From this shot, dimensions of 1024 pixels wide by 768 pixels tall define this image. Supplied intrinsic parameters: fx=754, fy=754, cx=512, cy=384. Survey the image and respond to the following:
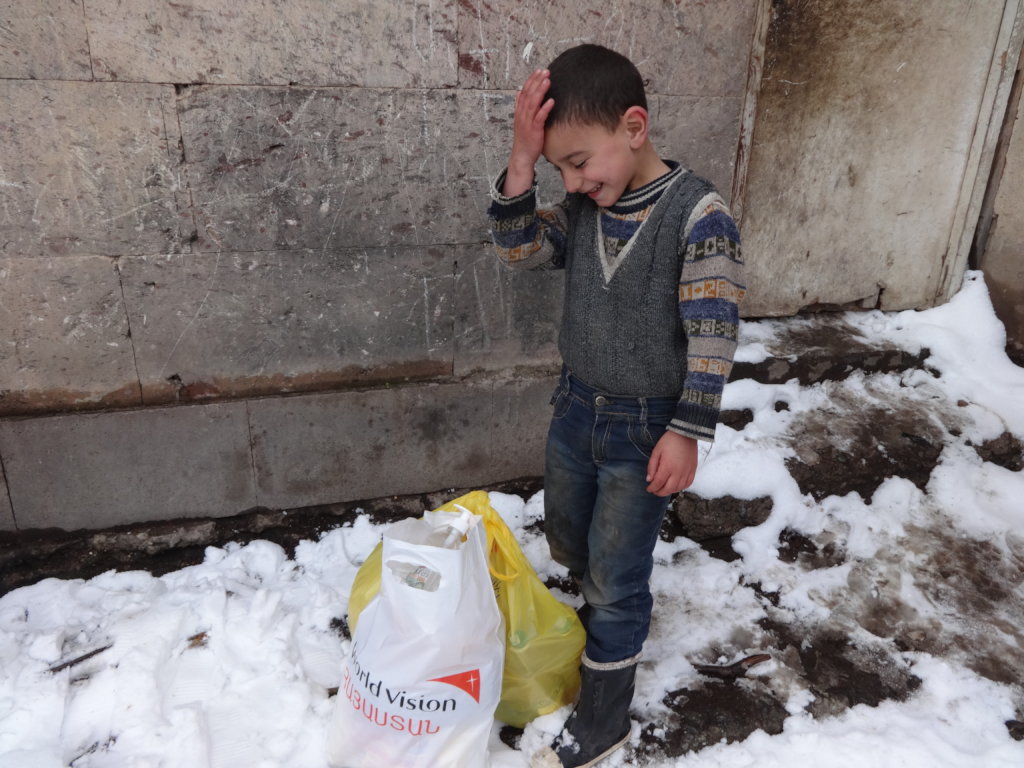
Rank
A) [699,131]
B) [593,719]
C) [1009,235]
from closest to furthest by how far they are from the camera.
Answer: [593,719], [699,131], [1009,235]

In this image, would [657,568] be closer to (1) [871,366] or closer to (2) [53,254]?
(1) [871,366]

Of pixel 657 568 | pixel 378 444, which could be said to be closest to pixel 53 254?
pixel 378 444

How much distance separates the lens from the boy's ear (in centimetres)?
173

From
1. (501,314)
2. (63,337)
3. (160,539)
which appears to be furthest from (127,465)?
(501,314)

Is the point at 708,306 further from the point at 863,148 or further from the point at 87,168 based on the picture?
the point at 863,148

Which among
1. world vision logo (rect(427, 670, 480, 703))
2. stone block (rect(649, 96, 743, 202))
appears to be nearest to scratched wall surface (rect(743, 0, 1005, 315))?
stone block (rect(649, 96, 743, 202))

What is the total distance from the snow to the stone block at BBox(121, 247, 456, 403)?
0.68 metres

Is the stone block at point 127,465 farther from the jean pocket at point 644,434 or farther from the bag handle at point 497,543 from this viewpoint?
the jean pocket at point 644,434

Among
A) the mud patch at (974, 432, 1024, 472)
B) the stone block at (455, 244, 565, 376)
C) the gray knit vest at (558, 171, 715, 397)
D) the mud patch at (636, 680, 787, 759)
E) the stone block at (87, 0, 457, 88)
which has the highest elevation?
the stone block at (87, 0, 457, 88)

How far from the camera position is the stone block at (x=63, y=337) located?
2.62 m

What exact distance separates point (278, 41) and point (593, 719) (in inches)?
94.7

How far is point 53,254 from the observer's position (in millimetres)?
2602

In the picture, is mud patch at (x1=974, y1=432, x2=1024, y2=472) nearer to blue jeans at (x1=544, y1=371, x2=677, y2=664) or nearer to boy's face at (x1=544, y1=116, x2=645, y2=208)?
blue jeans at (x1=544, y1=371, x2=677, y2=664)

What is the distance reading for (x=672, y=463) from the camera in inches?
72.2
